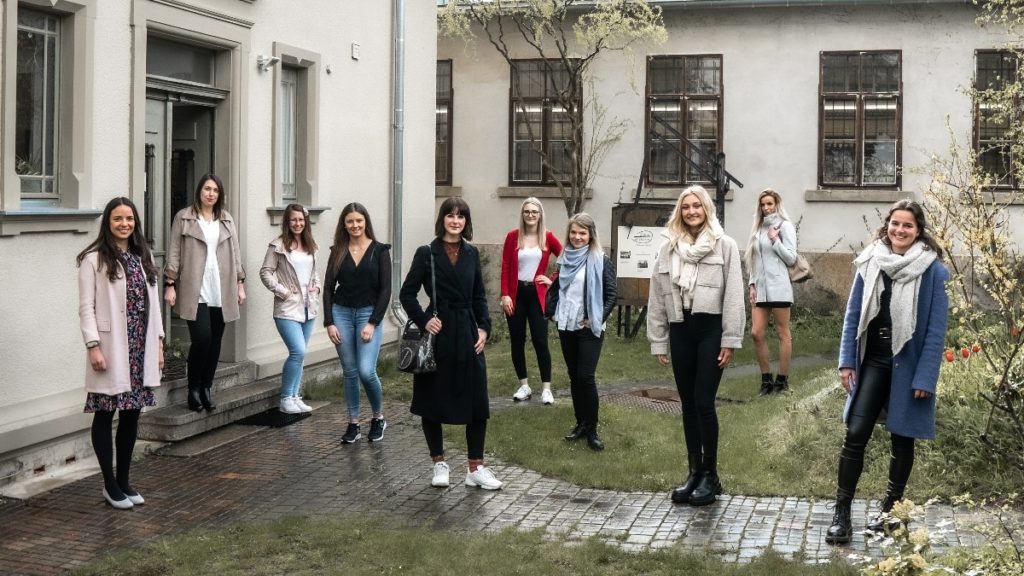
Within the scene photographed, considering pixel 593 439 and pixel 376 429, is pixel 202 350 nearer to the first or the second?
pixel 376 429

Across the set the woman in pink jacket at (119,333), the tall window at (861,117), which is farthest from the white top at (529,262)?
the tall window at (861,117)

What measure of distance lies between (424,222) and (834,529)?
31.0 ft

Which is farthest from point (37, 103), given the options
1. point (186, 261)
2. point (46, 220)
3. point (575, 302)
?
point (575, 302)

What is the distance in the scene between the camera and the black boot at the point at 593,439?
9703mm

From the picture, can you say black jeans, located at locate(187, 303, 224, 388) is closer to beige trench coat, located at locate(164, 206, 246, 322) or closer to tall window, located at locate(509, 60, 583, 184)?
beige trench coat, located at locate(164, 206, 246, 322)

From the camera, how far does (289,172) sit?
41.7ft

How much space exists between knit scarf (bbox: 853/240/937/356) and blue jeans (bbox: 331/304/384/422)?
431 cm

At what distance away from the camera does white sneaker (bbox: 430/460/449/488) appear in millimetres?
8461

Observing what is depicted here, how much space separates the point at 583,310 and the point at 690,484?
237 cm

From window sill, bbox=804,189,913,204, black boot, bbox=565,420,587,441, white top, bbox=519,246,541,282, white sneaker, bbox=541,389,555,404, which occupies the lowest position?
black boot, bbox=565,420,587,441

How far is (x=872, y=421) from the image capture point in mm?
6969

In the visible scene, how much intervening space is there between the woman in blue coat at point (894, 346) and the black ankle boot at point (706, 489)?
101cm

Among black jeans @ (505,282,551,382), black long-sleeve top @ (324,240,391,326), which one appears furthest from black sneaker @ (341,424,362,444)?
black jeans @ (505,282,551,382)

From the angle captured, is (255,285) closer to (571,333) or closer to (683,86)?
(571,333)
